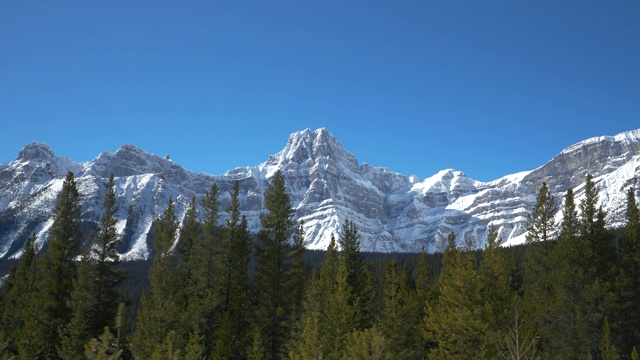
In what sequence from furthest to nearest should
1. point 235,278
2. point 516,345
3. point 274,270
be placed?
1. point 235,278
2. point 274,270
3. point 516,345

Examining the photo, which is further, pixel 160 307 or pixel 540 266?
pixel 540 266

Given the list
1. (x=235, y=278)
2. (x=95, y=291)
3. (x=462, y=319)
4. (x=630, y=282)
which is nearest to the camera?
(x=462, y=319)

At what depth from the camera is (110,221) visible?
4050cm

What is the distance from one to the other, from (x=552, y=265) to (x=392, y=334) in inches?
696

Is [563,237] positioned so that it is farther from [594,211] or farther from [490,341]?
[490,341]

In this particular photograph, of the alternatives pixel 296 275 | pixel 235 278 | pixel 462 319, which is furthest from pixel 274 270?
pixel 462 319

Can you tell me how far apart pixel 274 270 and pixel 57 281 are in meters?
16.5

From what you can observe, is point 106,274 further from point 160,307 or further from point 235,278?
point 160,307

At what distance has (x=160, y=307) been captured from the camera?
1193 inches

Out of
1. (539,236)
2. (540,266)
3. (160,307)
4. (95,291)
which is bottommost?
(160,307)

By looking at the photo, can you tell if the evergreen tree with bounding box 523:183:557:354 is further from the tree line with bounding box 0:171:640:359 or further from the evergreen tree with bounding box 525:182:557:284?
the tree line with bounding box 0:171:640:359

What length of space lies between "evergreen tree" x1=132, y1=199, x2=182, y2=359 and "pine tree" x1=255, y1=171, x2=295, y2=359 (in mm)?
6302

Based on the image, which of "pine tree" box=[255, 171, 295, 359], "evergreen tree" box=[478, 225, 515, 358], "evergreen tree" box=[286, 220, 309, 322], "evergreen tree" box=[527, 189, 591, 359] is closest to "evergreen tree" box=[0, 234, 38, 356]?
"pine tree" box=[255, 171, 295, 359]

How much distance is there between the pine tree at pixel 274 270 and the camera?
37.4 metres
